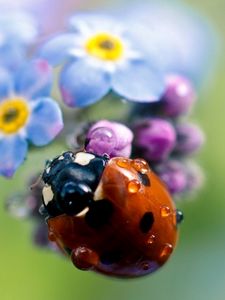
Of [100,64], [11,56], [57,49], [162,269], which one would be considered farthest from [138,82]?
[162,269]

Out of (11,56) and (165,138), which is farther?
(11,56)

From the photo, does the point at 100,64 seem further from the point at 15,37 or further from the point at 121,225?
the point at 121,225

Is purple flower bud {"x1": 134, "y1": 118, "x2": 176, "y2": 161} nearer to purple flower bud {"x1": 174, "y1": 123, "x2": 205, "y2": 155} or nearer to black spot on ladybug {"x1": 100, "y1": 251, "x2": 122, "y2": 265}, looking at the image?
purple flower bud {"x1": 174, "y1": 123, "x2": 205, "y2": 155}

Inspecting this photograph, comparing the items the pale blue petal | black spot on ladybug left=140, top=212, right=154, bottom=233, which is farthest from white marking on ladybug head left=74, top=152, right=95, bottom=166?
the pale blue petal

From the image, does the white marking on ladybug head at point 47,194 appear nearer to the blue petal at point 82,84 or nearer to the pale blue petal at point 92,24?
the blue petal at point 82,84

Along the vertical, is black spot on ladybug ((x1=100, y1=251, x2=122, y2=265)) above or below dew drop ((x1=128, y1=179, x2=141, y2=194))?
below

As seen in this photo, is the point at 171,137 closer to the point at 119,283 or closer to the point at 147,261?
the point at 147,261
